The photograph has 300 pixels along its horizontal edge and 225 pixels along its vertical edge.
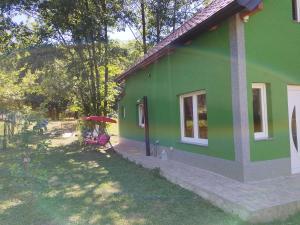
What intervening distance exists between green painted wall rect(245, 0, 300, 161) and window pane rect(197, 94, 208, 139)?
201 cm

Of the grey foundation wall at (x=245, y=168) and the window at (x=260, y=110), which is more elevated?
the window at (x=260, y=110)

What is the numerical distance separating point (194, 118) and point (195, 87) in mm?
1121

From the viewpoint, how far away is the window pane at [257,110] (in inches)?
315

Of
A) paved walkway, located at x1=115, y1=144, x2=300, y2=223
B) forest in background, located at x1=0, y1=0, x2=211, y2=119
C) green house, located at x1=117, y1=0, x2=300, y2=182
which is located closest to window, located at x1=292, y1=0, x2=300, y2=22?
green house, located at x1=117, y1=0, x2=300, y2=182

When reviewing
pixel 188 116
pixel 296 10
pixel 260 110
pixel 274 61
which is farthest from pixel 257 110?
pixel 296 10

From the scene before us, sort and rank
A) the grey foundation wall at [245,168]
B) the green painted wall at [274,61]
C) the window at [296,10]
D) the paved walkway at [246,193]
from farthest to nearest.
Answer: the window at [296,10], the green painted wall at [274,61], the grey foundation wall at [245,168], the paved walkway at [246,193]

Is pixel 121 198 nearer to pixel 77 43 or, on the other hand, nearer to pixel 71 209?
pixel 71 209

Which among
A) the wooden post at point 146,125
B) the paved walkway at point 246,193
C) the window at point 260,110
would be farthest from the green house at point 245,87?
the wooden post at point 146,125

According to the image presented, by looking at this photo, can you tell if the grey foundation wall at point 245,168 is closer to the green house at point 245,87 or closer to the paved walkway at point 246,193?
the green house at point 245,87

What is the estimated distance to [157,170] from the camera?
9.58 m

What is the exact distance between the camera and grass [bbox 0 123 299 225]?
5805 millimetres

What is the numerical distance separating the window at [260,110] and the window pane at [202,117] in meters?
1.70

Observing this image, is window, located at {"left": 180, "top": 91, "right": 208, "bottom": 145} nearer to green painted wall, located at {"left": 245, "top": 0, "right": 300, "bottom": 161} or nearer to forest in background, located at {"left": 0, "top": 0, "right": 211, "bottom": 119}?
green painted wall, located at {"left": 245, "top": 0, "right": 300, "bottom": 161}

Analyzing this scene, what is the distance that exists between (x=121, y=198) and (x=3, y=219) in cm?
248
